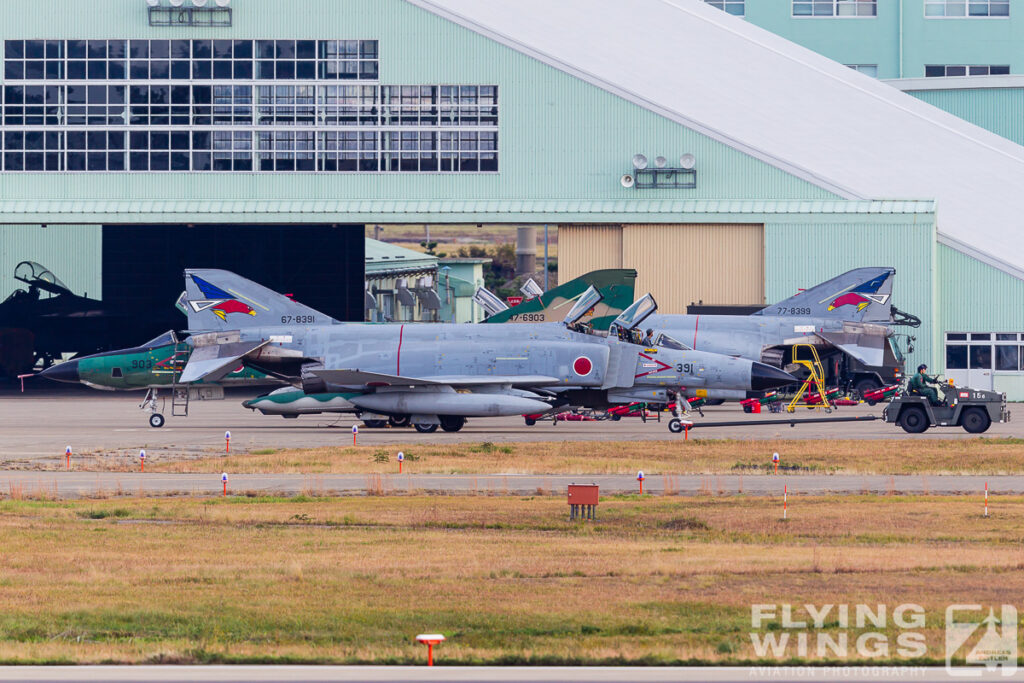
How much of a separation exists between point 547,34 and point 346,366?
2274 centimetres

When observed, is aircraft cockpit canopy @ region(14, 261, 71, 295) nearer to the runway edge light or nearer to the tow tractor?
the tow tractor

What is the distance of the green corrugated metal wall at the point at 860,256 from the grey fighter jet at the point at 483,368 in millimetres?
14470

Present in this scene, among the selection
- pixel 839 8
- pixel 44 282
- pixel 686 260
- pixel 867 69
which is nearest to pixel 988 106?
pixel 867 69

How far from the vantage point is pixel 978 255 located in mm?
50906

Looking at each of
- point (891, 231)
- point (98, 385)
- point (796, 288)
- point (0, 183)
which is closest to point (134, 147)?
point (0, 183)

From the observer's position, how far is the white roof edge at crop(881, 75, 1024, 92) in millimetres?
65438

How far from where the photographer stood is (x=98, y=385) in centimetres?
4144

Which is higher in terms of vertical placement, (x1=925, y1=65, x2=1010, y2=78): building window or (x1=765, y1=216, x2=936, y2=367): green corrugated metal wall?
(x1=925, y1=65, x2=1010, y2=78): building window

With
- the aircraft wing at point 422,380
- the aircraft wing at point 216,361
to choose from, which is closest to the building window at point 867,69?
the aircraft wing at point 422,380

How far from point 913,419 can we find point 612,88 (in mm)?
22081

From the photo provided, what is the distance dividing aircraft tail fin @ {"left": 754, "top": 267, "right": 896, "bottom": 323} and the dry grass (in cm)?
1328

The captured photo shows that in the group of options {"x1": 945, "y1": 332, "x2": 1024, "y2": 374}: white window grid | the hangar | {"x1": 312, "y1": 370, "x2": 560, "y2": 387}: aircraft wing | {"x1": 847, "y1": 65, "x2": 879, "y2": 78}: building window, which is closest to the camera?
{"x1": 312, "y1": 370, "x2": 560, "y2": 387}: aircraft wing

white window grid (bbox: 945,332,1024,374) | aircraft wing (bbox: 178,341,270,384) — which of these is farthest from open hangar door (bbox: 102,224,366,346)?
white window grid (bbox: 945,332,1024,374)

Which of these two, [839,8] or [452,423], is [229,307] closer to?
[452,423]
